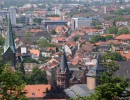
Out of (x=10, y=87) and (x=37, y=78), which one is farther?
(x=37, y=78)

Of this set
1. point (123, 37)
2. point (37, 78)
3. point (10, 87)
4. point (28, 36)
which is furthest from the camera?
point (28, 36)

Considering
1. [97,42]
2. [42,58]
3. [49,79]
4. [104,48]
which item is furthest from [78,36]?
[49,79]

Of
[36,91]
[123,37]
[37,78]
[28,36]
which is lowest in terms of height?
[28,36]

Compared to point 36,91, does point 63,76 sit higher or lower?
higher

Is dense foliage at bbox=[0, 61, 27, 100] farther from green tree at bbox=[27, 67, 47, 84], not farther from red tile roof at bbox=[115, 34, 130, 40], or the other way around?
red tile roof at bbox=[115, 34, 130, 40]

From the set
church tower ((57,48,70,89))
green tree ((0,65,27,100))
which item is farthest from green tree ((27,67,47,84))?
green tree ((0,65,27,100))

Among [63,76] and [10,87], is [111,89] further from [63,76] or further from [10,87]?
[63,76]

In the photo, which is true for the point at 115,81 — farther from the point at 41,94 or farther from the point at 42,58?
the point at 42,58


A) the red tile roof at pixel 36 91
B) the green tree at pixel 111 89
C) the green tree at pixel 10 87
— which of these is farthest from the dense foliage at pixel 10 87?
the red tile roof at pixel 36 91

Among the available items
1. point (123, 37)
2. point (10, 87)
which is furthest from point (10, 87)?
point (123, 37)
